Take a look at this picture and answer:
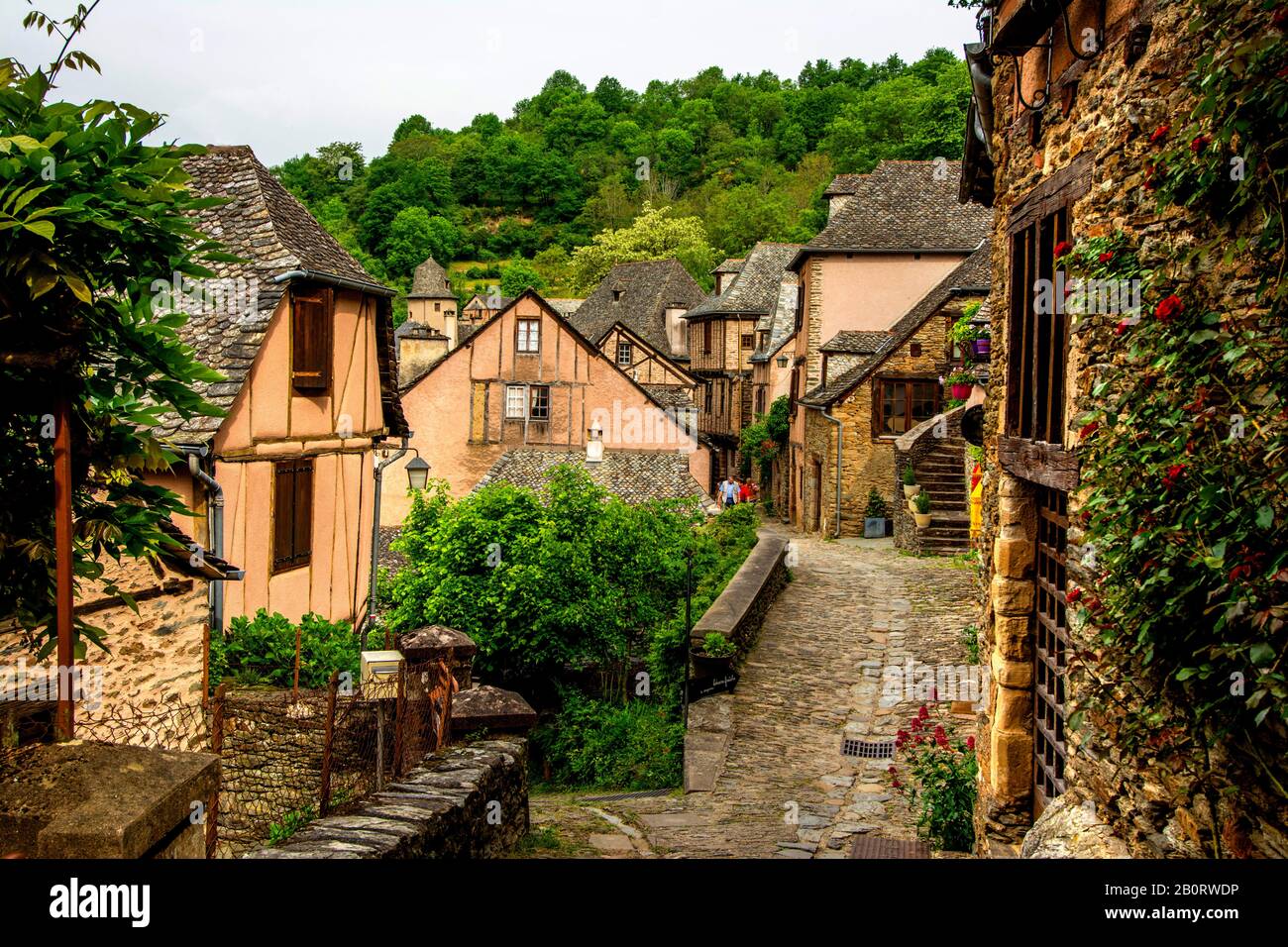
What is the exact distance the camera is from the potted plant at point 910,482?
85.9 feet

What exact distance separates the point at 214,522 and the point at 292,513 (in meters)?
2.25

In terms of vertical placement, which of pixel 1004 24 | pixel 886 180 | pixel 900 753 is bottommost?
pixel 900 753

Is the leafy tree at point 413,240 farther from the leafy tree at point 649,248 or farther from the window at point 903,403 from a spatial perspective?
the window at point 903,403

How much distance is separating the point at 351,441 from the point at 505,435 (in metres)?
14.9

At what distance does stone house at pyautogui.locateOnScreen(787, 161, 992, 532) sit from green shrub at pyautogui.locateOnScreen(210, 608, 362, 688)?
20.2m

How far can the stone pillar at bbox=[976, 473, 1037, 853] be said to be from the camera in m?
7.23

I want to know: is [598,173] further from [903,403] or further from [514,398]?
[903,403]

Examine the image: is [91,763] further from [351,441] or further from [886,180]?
[886,180]

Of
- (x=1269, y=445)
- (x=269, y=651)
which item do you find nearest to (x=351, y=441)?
(x=269, y=651)

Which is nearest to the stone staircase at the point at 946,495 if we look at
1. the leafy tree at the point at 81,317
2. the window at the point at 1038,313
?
the window at the point at 1038,313

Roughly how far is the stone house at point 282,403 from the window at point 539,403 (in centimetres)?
1394

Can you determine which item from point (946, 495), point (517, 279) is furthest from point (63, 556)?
point (517, 279)

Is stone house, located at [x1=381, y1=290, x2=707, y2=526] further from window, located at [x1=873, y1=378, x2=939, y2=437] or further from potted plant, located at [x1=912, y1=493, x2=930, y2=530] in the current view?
potted plant, located at [x1=912, y1=493, x2=930, y2=530]

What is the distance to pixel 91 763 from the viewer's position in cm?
317
